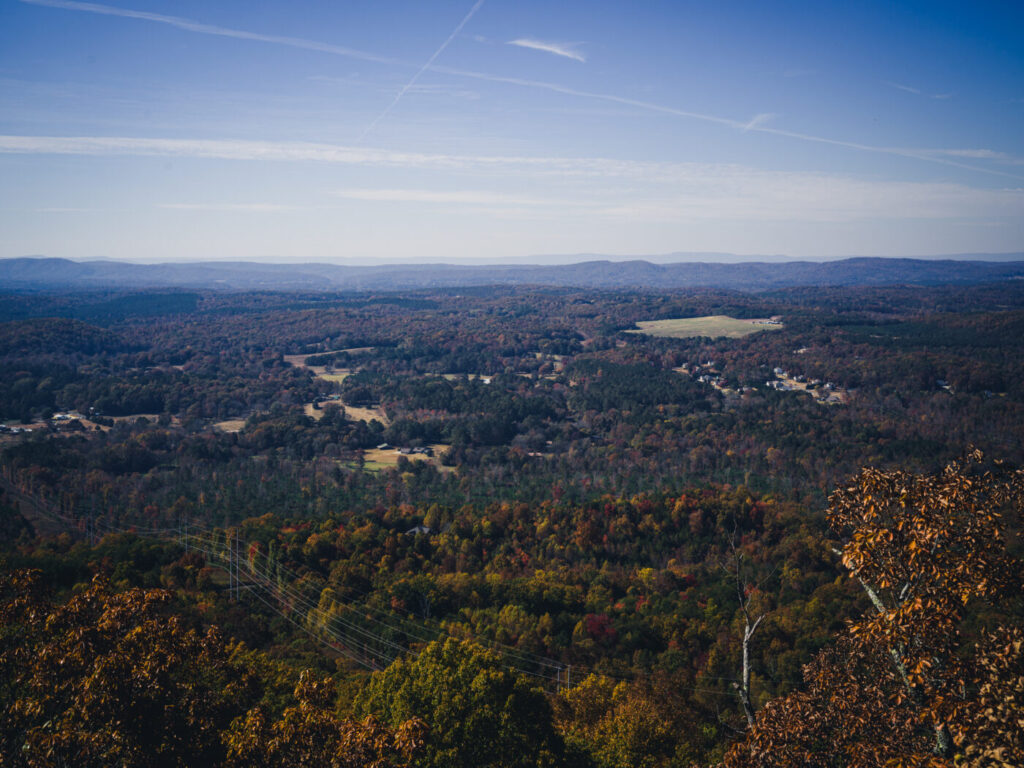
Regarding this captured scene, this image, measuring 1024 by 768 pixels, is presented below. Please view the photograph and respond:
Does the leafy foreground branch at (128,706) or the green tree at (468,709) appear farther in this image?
the green tree at (468,709)

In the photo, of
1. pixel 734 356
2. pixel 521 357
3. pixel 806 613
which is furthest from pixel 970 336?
pixel 806 613

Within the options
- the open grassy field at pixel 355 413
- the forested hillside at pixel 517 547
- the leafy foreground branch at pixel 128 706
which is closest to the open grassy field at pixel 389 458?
the forested hillside at pixel 517 547

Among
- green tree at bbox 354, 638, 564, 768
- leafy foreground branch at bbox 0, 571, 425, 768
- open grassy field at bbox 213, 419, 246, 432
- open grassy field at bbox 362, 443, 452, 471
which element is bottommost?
open grassy field at bbox 362, 443, 452, 471

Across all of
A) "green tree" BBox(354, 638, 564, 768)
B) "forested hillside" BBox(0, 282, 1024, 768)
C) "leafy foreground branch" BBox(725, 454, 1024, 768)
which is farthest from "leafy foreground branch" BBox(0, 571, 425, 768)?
"green tree" BBox(354, 638, 564, 768)

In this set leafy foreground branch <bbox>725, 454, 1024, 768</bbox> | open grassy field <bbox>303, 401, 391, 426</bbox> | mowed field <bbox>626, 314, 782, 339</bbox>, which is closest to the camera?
leafy foreground branch <bbox>725, 454, 1024, 768</bbox>

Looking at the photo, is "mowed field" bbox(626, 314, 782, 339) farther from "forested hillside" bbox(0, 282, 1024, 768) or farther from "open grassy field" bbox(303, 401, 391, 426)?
"open grassy field" bbox(303, 401, 391, 426)

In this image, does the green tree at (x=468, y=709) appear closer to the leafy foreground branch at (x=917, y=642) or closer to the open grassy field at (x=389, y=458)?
the leafy foreground branch at (x=917, y=642)
